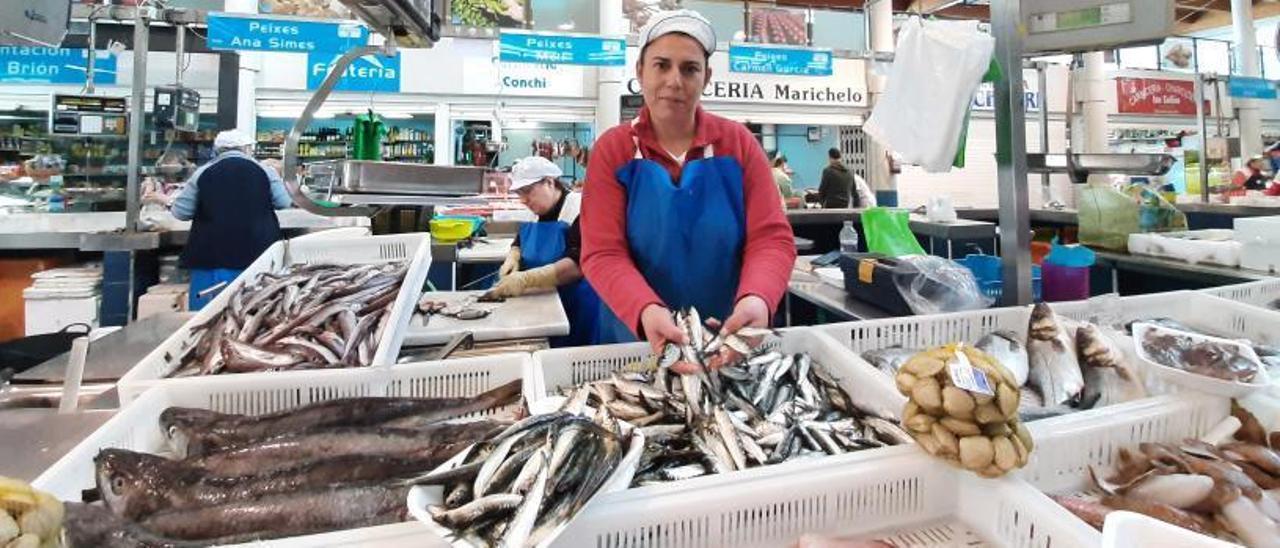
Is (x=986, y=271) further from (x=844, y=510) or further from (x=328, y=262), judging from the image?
(x=328, y=262)

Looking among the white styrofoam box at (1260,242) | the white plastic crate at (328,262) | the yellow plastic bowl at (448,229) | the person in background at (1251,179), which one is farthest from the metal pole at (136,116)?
the person in background at (1251,179)

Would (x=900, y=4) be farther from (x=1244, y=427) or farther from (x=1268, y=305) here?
(x=1244, y=427)

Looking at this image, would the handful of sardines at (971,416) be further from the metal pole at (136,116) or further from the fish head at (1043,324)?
the metal pole at (136,116)

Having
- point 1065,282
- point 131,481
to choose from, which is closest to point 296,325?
point 131,481

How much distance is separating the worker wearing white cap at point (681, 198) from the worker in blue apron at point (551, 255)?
0.86 m

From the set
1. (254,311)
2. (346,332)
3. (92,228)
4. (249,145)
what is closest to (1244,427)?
(346,332)

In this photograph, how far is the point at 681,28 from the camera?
5.80 ft

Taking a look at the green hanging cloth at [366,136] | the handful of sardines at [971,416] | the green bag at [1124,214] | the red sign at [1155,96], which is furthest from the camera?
the red sign at [1155,96]

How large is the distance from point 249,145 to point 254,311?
3.06 metres

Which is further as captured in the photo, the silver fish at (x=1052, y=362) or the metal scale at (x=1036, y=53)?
the metal scale at (x=1036, y=53)

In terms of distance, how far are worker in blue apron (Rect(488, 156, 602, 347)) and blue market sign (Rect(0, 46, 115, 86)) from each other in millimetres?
7068

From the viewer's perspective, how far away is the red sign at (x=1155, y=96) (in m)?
11.2

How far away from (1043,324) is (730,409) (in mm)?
1013

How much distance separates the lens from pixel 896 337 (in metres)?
1.85
